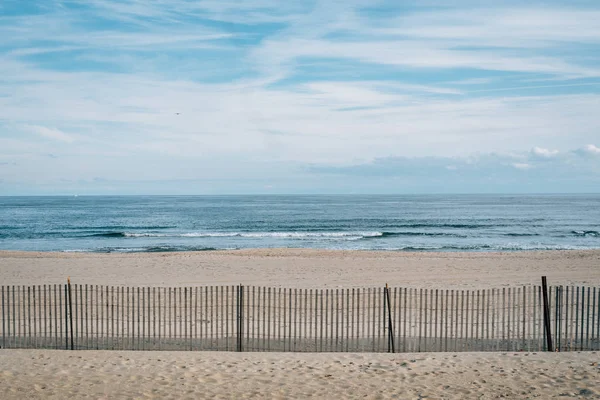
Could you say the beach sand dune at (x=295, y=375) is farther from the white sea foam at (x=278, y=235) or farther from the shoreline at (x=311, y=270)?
the white sea foam at (x=278, y=235)

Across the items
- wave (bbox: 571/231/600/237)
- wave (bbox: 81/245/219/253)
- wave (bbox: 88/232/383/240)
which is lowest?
wave (bbox: 571/231/600/237)

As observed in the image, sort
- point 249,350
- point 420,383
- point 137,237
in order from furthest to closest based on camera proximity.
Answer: point 137,237, point 249,350, point 420,383

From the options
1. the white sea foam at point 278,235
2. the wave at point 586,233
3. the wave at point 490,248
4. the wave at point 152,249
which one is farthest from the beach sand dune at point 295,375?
the wave at point 586,233

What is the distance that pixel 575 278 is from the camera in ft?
80.1

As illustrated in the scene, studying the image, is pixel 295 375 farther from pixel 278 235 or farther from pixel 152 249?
pixel 278 235

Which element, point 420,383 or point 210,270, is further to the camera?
point 210,270

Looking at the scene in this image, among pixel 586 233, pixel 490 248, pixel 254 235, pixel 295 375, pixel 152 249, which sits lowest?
pixel 586 233

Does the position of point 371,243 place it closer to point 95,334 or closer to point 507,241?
point 507,241

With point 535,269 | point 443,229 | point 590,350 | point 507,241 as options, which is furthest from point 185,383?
point 443,229

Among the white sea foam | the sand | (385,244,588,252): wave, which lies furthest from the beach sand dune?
the white sea foam

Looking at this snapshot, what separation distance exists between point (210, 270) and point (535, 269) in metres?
16.4

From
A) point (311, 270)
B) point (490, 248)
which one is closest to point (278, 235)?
point (490, 248)

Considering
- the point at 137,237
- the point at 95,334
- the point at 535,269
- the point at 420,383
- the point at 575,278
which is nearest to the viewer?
the point at 420,383

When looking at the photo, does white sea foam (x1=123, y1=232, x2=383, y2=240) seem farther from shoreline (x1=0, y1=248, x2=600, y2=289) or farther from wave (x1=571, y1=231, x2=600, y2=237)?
shoreline (x1=0, y1=248, x2=600, y2=289)
